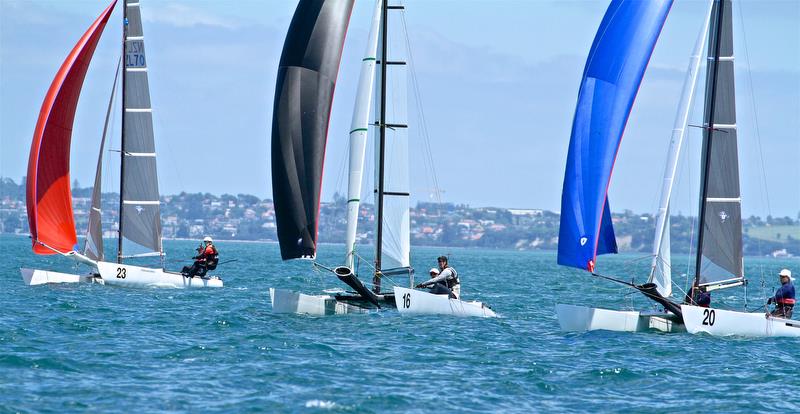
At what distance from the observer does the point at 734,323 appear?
21.4 metres

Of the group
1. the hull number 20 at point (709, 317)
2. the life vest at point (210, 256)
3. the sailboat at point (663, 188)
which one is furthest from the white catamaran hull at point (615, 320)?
the life vest at point (210, 256)

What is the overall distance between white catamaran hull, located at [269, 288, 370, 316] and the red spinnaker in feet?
29.5

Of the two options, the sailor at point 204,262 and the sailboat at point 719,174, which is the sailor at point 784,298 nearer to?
the sailboat at point 719,174

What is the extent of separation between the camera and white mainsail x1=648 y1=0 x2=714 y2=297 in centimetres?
2164

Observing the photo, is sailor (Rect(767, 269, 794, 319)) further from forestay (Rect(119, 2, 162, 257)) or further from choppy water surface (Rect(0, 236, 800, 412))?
forestay (Rect(119, 2, 162, 257))

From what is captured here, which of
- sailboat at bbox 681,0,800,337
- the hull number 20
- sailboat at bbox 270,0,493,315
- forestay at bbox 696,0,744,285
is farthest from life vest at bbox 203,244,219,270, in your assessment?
the hull number 20

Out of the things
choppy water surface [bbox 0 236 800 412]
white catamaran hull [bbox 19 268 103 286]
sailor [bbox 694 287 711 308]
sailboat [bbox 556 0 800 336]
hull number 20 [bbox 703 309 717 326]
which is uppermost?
sailboat [bbox 556 0 800 336]

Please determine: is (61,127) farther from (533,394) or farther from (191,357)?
(533,394)

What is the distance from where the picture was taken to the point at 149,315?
2356 cm

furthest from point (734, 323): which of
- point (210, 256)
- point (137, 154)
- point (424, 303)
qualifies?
point (137, 154)

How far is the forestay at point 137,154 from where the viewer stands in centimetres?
3184

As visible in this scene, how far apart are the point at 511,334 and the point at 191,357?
6.57m

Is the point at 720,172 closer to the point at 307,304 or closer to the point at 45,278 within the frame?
the point at 307,304

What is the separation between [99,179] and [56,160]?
1.41 m
